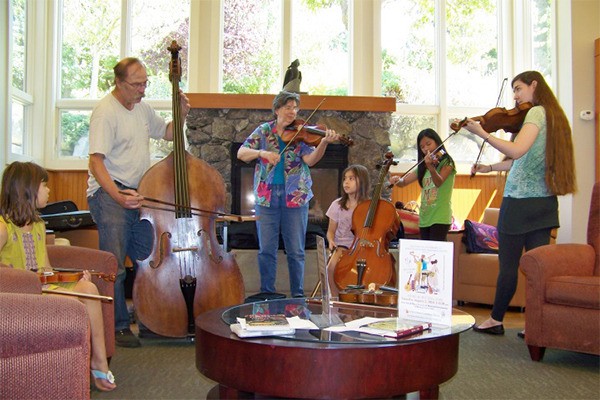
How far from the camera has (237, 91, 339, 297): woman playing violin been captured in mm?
3536

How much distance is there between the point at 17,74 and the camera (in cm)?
590

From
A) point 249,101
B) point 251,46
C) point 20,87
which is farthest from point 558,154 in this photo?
point 20,87

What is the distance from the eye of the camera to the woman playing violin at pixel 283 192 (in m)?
3.54

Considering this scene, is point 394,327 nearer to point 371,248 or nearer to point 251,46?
point 371,248

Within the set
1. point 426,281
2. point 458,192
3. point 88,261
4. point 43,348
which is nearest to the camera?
point 43,348

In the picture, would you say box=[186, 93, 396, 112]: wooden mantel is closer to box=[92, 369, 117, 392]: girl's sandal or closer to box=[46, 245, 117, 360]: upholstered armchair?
box=[46, 245, 117, 360]: upholstered armchair

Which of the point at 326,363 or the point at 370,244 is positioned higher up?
the point at 370,244

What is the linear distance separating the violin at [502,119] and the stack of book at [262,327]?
74.3 inches

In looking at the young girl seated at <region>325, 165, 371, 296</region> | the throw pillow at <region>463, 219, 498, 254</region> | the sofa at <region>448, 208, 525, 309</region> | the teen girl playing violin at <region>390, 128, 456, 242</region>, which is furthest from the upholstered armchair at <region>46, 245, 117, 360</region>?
the throw pillow at <region>463, 219, 498, 254</region>

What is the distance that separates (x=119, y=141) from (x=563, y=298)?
2201 millimetres

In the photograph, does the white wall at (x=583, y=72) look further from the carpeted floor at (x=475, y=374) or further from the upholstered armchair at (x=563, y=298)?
the carpeted floor at (x=475, y=374)

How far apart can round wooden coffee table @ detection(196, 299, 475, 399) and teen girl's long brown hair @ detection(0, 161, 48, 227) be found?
3.40 ft

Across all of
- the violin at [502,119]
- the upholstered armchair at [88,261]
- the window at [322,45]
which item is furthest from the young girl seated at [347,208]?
the window at [322,45]

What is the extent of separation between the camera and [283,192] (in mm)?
3547
